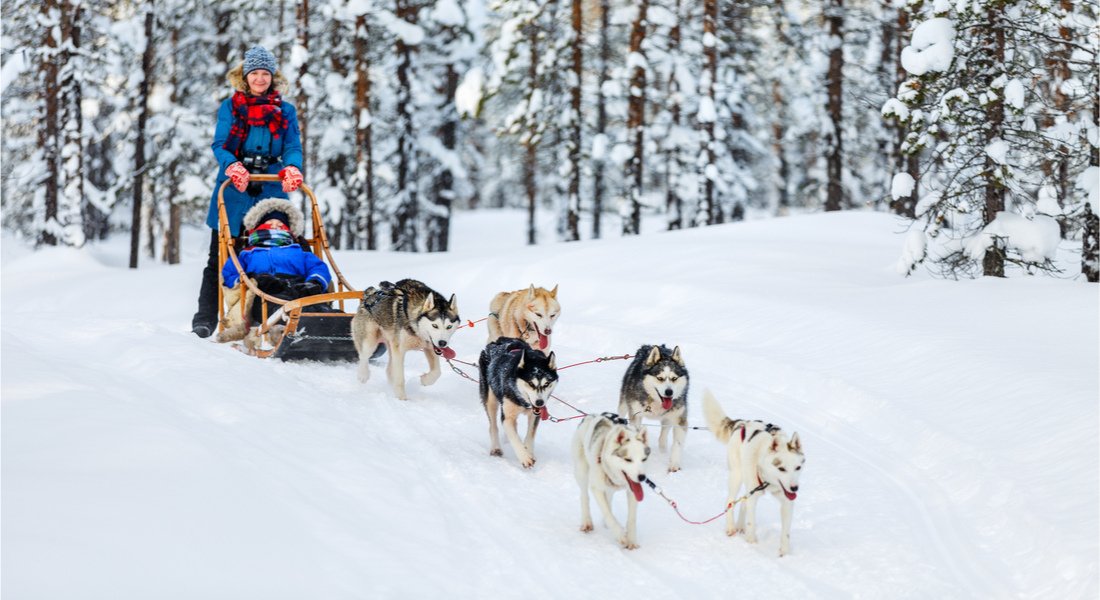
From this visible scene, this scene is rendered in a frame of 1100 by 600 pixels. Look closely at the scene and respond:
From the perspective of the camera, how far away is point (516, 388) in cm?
526

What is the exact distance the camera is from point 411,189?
21.5 m

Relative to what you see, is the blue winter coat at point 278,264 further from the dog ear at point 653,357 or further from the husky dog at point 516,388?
the dog ear at point 653,357

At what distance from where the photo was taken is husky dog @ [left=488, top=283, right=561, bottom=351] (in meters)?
7.10

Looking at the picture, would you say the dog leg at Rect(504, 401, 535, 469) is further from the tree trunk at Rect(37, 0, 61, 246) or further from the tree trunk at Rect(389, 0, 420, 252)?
the tree trunk at Rect(389, 0, 420, 252)

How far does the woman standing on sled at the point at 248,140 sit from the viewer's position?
8359mm

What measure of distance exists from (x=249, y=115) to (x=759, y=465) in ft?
20.8

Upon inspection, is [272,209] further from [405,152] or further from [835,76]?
[835,76]

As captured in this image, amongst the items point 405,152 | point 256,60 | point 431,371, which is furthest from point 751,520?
point 405,152

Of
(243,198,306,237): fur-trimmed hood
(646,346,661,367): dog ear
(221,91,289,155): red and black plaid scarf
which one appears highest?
(221,91,289,155): red and black plaid scarf

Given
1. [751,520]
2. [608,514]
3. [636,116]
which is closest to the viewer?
[608,514]

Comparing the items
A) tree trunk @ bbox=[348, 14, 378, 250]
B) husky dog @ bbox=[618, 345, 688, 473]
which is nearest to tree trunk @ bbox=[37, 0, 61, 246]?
tree trunk @ bbox=[348, 14, 378, 250]

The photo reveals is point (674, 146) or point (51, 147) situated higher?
point (674, 146)

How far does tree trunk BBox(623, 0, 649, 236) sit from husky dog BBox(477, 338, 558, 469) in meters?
13.8

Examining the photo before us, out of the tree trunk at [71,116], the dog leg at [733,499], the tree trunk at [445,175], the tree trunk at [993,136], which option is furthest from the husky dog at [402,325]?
the tree trunk at [445,175]
